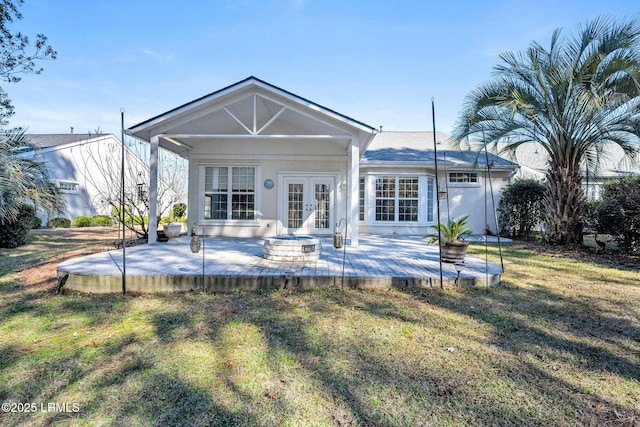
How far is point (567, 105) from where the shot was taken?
29.3 feet

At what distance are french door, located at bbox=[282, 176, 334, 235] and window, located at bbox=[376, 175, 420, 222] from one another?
2.48m

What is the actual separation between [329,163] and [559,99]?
676 cm

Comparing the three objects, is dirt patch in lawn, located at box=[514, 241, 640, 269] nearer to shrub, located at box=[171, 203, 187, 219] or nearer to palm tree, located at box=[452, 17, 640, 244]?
palm tree, located at box=[452, 17, 640, 244]

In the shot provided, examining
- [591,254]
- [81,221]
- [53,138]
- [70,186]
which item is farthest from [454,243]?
[53,138]

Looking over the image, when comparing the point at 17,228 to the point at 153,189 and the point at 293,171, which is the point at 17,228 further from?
the point at 293,171

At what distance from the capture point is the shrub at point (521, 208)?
40.5ft

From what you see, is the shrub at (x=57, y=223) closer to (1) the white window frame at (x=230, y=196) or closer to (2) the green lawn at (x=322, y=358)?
(1) the white window frame at (x=230, y=196)

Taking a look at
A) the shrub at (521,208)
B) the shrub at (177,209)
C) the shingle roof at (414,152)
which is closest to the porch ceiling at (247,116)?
the shingle roof at (414,152)

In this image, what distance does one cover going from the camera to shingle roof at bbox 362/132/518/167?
13305 millimetres

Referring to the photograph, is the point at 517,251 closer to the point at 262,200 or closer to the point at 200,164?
the point at 262,200

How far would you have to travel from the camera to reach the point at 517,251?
30.6 feet

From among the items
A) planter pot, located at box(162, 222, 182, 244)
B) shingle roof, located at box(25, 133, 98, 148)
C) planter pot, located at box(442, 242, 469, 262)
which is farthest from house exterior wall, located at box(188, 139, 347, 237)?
shingle roof, located at box(25, 133, 98, 148)

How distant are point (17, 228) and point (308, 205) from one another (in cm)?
856

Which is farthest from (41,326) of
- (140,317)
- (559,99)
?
(559,99)
